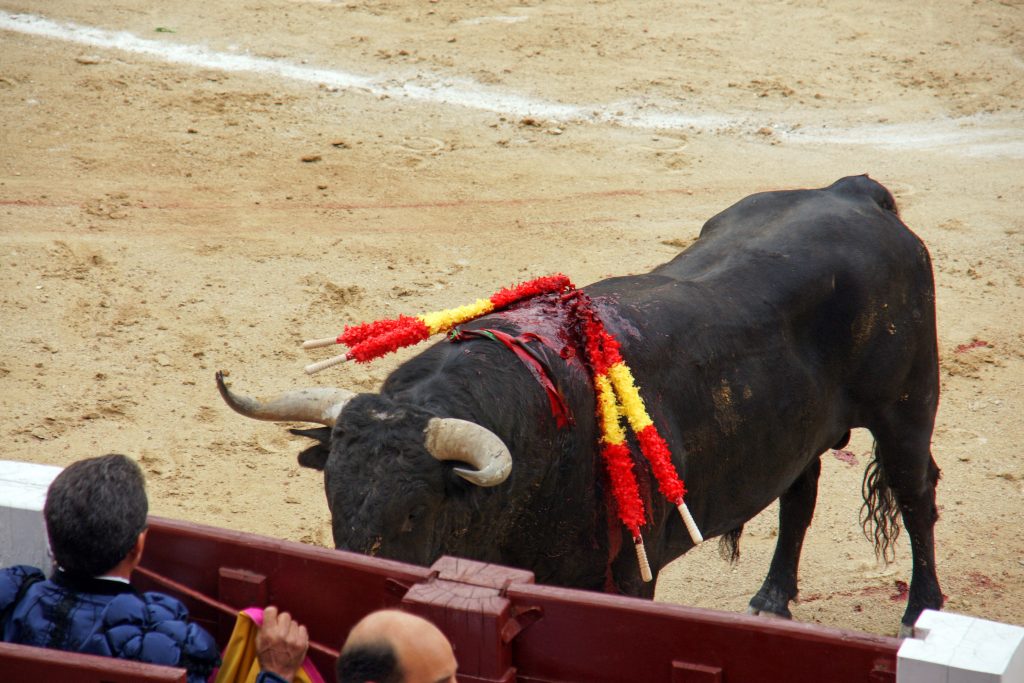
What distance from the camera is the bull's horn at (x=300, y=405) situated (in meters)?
4.00

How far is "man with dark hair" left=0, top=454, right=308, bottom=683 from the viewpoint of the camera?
2469 mm

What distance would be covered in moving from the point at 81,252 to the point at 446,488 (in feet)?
16.7

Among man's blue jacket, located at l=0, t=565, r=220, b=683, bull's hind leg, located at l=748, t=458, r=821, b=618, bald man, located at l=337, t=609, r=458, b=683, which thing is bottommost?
bull's hind leg, located at l=748, t=458, r=821, b=618

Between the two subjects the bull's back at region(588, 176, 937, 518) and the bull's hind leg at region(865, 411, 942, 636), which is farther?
the bull's hind leg at region(865, 411, 942, 636)

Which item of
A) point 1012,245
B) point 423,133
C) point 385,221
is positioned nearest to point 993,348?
point 1012,245

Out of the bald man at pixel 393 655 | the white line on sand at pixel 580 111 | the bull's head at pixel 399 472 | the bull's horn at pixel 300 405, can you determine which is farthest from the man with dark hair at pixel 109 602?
the white line on sand at pixel 580 111

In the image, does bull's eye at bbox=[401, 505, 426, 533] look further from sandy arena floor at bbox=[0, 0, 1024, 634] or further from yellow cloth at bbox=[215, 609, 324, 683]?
sandy arena floor at bbox=[0, 0, 1024, 634]

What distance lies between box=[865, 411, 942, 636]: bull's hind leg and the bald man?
3548mm

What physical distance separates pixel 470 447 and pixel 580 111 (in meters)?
7.83

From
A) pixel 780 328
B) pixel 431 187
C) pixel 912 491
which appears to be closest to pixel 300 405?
pixel 780 328

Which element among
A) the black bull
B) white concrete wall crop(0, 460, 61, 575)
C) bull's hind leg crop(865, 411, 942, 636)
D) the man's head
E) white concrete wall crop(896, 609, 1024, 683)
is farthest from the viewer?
bull's hind leg crop(865, 411, 942, 636)

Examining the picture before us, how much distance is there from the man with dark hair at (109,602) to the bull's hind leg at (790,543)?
11.5 feet

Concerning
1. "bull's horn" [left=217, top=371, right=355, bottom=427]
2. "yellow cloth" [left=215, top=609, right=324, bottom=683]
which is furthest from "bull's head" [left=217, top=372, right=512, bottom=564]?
"yellow cloth" [left=215, top=609, right=324, bottom=683]

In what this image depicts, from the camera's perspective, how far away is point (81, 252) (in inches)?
316
